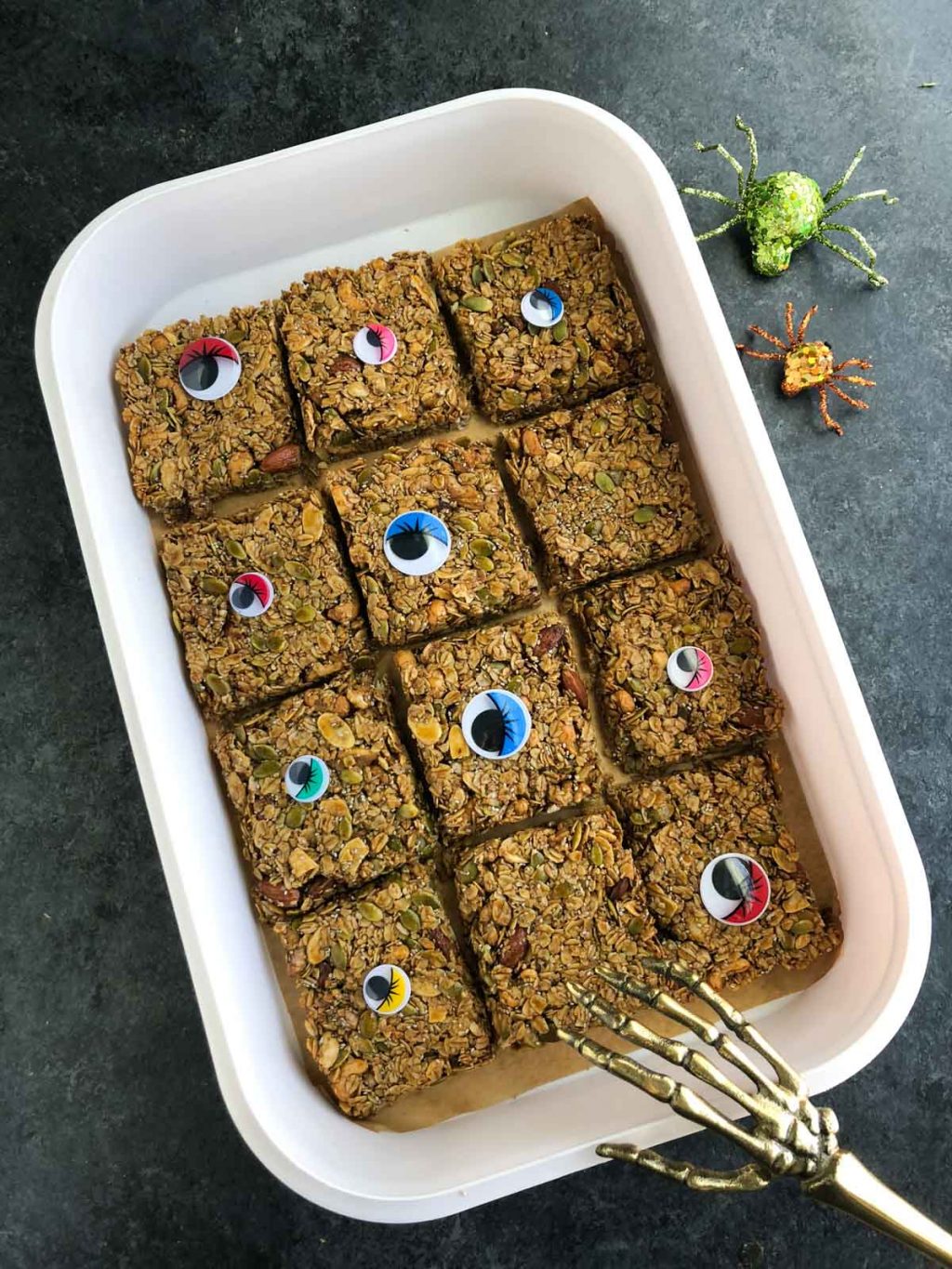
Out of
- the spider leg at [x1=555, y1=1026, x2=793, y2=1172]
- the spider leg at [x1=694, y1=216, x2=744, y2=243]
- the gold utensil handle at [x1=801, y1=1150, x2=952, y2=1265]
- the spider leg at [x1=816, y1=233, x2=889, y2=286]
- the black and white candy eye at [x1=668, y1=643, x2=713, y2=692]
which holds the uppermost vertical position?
the spider leg at [x1=694, y1=216, x2=744, y2=243]

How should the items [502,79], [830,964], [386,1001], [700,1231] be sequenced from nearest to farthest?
[386,1001] → [830,964] → [700,1231] → [502,79]

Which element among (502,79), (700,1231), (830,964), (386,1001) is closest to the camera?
(386,1001)

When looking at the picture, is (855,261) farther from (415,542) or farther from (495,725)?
(495,725)

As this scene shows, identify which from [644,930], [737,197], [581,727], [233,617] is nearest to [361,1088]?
[644,930]

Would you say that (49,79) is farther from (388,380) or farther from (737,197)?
(737,197)

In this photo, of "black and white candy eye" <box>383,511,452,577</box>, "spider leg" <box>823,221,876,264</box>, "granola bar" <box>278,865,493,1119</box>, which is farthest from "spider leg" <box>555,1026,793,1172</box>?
"spider leg" <box>823,221,876,264</box>

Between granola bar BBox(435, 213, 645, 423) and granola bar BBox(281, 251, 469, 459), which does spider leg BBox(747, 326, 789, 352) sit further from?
granola bar BBox(281, 251, 469, 459)
